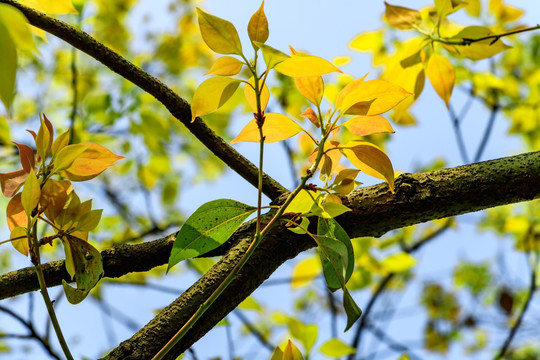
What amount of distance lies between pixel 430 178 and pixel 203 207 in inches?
8.8

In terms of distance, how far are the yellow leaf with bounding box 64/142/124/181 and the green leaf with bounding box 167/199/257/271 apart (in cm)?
9

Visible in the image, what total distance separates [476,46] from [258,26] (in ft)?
1.10

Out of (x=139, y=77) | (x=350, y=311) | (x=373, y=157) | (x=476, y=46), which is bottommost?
(x=350, y=311)

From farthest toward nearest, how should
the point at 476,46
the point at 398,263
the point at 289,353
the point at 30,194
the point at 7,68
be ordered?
1. the point at 398,263
2. the point at 476,46
3. the point at 289,353
4. the point at 30,194
5. the point at 7,68

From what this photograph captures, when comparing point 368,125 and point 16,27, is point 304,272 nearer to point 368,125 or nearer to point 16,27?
point 368,125

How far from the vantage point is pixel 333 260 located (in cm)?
32

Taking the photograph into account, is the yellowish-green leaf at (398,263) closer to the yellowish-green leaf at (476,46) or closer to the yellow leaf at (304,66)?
the yellowish-green leaf at (476,46)

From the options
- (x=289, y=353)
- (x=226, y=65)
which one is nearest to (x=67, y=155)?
(x=226, y=65)

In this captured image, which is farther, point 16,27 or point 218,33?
point 218,33

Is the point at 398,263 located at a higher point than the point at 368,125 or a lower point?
higher

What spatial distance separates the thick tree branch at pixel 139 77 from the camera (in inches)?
16.5

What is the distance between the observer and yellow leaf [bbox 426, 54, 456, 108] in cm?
54

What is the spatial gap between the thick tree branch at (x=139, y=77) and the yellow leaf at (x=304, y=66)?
145 millimetres

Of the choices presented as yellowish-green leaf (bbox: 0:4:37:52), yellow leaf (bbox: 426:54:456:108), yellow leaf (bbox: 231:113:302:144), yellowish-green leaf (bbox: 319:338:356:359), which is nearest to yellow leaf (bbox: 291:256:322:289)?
yellowish-green leaf (bbox: 319:338:356:359)
